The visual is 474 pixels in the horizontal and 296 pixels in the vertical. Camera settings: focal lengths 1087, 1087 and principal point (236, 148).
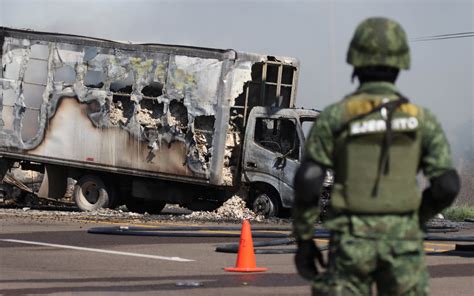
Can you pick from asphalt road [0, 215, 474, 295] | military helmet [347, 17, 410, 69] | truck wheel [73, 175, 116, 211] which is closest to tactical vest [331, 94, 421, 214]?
military helmet [347, 17, 410, 69]

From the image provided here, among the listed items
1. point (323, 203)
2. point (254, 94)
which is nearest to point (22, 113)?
point (254, 94)

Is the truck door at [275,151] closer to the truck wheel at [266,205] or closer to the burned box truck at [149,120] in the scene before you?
the burned box truck at [149,120]

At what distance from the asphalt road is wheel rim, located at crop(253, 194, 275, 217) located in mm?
5168

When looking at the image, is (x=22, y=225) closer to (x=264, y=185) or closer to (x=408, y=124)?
(x=264, y=185)

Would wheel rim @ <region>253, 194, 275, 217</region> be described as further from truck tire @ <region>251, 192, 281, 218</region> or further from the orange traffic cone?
the orange traffic cone

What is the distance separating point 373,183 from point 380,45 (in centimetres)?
66

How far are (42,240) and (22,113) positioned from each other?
27.5 ft

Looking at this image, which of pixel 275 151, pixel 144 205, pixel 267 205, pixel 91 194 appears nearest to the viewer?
pixel 267 205

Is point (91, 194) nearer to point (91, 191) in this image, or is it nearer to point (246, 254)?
point (91, 191)

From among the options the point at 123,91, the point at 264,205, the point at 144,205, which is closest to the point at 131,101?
the point at 123,91

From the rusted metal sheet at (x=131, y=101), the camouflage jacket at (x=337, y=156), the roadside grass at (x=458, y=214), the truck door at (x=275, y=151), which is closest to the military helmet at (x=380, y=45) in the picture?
the camouflage jacket at (x=337, y=156)

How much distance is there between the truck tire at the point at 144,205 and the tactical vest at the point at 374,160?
20.5m

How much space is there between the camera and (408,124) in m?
5.11

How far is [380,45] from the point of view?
16.9 ft
